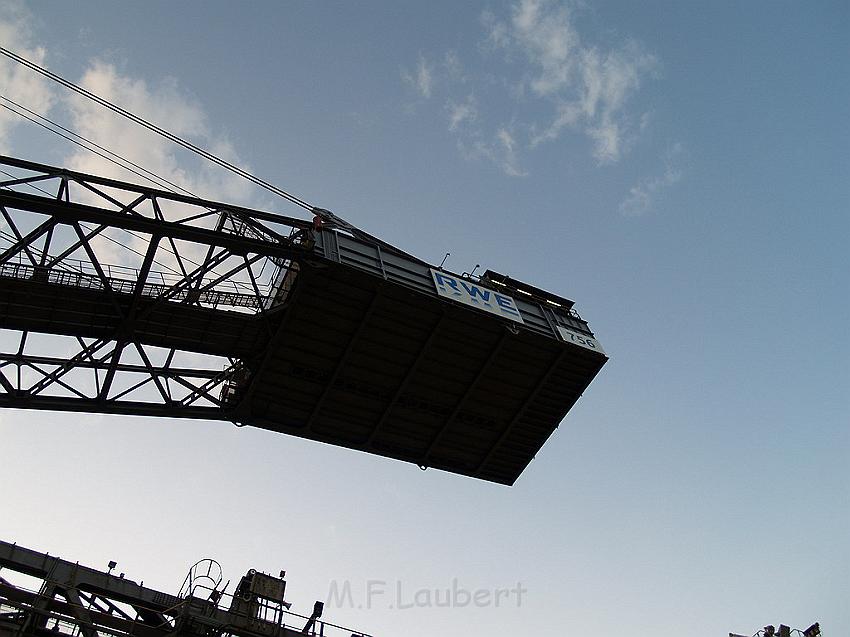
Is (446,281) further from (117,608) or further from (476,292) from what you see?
(117,608)

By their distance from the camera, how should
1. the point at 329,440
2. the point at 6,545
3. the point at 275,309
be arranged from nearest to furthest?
the point at 6,545 < the point at 275,309 < the point at 329,440

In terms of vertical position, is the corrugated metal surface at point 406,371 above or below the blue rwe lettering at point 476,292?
below

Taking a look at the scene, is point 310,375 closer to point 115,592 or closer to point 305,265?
point 305,265

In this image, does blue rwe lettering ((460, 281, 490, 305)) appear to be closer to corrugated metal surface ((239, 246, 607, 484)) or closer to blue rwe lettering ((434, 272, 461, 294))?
blue rwe lettering ((434, 272, 461, 294))

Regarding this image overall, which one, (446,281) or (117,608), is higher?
(446,281)

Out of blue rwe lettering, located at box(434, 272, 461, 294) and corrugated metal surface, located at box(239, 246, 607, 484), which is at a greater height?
blue rwe lettering, located at box(434, 272, 461, 294)

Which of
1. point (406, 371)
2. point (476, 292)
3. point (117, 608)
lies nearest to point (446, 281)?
point (476, 292)

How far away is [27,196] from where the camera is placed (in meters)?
22.2

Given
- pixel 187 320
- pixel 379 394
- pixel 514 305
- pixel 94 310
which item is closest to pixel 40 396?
pixel 94 310

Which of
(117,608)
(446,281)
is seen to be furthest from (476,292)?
(117,608)

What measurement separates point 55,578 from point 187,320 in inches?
334

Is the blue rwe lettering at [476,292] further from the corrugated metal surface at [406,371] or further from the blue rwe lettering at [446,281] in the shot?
the corrugated metal surface at [406,371]

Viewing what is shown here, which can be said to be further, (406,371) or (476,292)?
(406,371)

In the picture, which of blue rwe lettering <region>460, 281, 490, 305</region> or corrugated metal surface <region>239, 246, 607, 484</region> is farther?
blue rwe lettering <region>460, 281, 490, 305</region>
